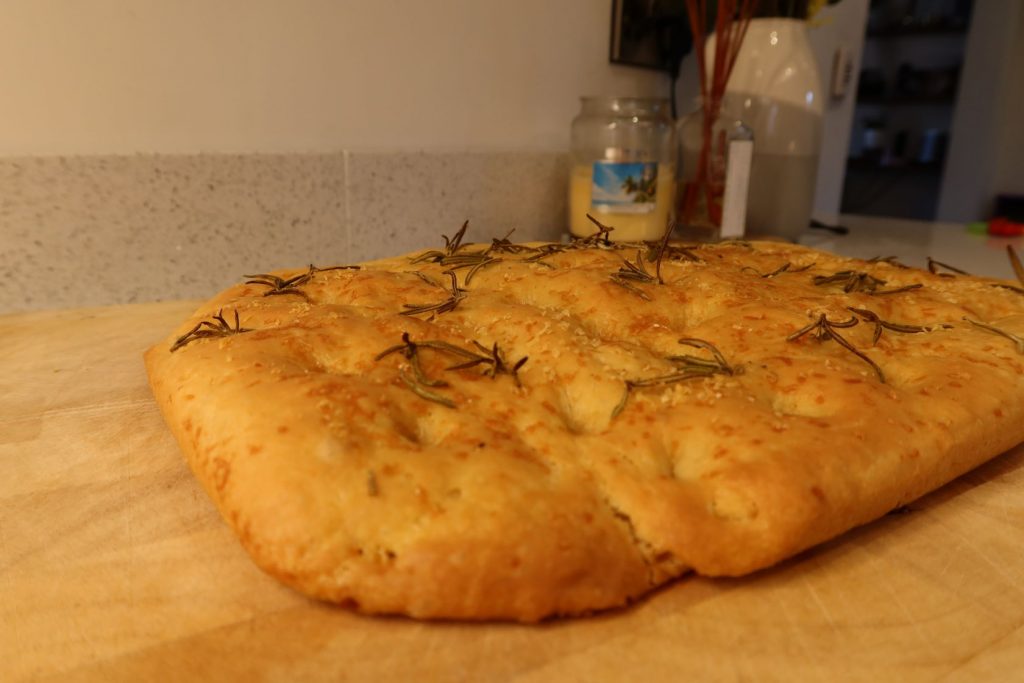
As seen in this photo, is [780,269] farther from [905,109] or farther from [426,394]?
[905,109]

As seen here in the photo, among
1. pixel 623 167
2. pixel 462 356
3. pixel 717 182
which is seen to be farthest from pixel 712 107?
pixel 462 356

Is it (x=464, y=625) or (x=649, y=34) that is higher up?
(x=649, y=34)

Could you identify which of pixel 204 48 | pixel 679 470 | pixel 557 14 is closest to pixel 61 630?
pixel 679 470

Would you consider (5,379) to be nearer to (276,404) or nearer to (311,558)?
(276,404)

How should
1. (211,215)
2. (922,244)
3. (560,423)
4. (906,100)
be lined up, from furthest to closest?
(906,100) → (922,244) → (211,215) → (560,423)

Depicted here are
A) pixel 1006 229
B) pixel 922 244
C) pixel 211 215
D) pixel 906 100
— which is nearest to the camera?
pixel 211 215

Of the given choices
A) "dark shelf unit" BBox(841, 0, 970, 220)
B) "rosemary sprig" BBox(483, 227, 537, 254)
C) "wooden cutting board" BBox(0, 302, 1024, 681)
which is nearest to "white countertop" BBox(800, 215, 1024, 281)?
"rosemary sprig" BBox(483, 227, 537, 254)
